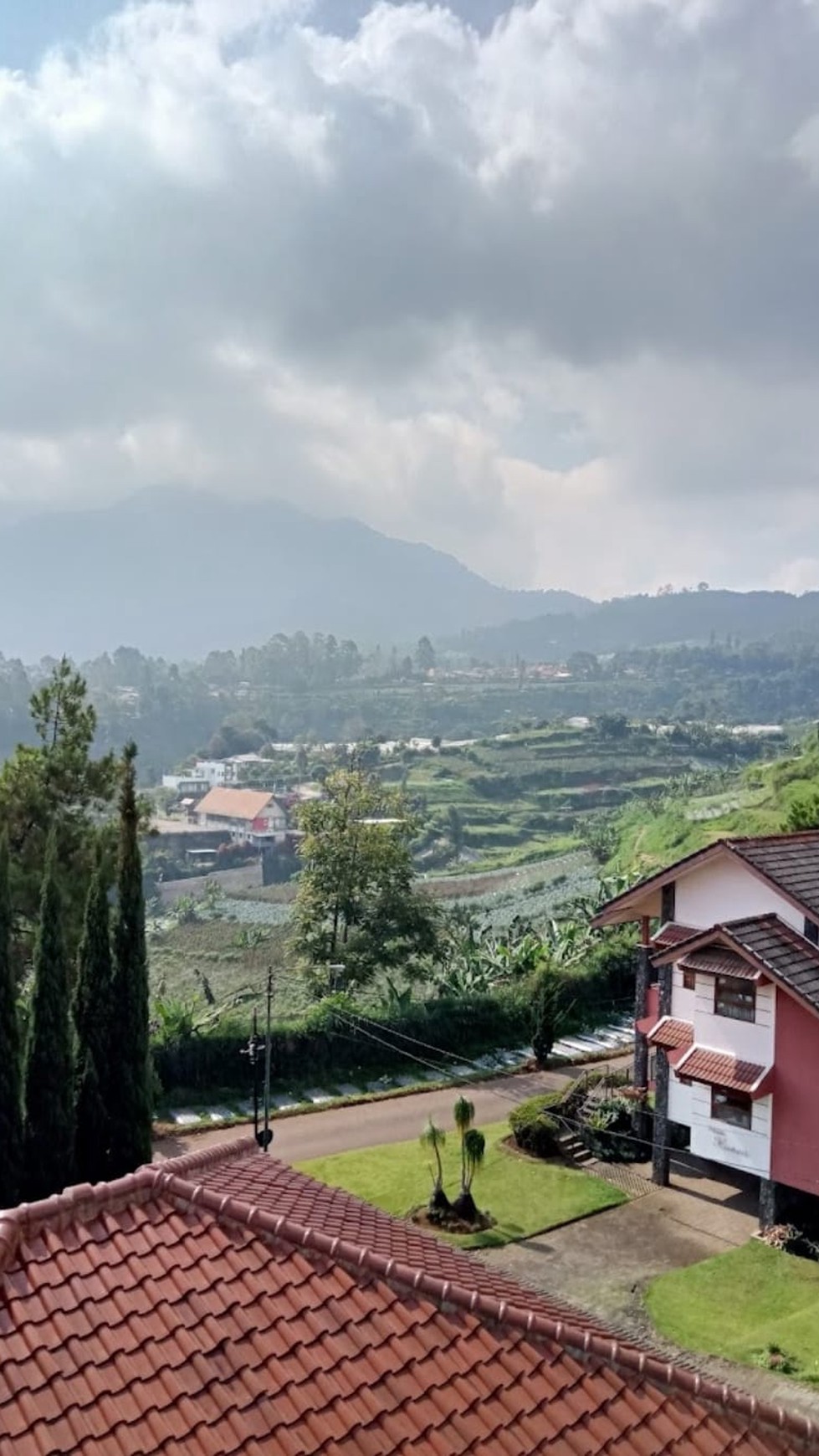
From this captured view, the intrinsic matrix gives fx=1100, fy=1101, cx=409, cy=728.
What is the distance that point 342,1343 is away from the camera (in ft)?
17.1

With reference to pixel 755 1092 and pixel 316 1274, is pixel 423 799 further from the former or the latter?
pixel 316 1274

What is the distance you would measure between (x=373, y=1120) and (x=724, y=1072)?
8.98 metres

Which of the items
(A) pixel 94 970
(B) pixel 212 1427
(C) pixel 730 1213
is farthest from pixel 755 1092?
(B) pixel 212 1427

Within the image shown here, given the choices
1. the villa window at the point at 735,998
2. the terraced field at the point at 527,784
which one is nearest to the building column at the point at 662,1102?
the villa window at the point at 735,998

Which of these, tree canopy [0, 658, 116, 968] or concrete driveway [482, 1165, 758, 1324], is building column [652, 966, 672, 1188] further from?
tree canopy [0, 658, 116, 968]

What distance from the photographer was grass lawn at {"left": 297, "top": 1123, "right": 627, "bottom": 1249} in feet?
57.5

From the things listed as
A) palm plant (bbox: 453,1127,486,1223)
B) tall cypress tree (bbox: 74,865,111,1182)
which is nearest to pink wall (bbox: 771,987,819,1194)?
palm plant (bbox: 453,1127,486,1223)

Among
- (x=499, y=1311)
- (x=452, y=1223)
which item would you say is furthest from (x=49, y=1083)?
(x=499, y=1311)

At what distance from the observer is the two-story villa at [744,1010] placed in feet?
52.4

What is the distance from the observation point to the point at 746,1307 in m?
14.3

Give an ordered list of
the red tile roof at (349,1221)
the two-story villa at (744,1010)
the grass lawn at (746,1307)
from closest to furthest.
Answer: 1. the red tile roof at (349,1221)
2. the grass lawn at (746,1307)
3. the two-story villa at (744,1010)

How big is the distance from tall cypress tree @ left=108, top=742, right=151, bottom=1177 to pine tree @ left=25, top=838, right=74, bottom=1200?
2.31 ft

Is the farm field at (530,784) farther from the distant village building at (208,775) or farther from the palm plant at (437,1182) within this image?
the palm plant at (437,1182)

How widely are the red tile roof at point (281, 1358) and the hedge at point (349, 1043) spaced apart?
19.1 m
